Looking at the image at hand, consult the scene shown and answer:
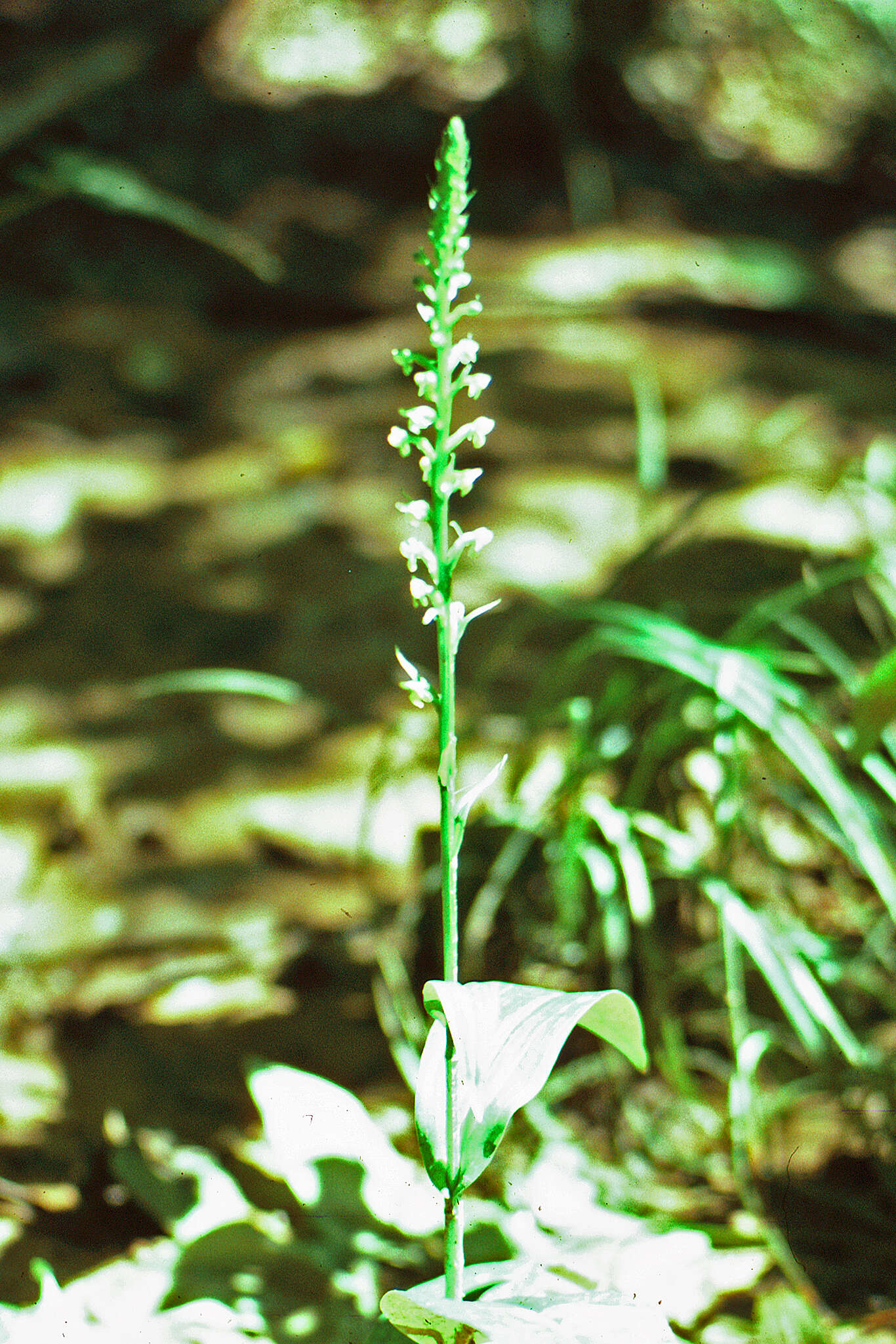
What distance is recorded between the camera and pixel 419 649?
1793 mm

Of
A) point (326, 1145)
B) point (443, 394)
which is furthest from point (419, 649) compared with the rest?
point (443, 394)

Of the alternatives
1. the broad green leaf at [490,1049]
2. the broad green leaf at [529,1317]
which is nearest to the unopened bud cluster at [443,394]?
the broad green leaf at [490,1049]

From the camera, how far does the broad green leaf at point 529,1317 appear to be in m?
0.66

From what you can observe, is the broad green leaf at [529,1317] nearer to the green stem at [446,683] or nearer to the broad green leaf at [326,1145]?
the green stem at [446,683]

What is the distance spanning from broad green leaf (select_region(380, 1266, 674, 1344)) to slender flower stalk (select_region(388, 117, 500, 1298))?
0.03 metres

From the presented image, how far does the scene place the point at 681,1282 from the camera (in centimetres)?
91

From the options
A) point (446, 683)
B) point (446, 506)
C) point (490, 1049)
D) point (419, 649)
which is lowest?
point (490, 1049)

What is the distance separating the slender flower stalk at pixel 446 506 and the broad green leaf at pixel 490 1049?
0.03 ft

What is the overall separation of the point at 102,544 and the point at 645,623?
4.09 feet

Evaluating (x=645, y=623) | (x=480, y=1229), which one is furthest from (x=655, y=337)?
(x=480, y=1229)

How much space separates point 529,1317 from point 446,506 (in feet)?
1.75

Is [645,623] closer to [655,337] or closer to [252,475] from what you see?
[252,475]

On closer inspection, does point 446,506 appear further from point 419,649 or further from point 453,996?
point 419,649

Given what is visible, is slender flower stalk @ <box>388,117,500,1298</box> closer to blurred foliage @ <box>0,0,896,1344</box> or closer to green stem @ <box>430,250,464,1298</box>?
green stem @ <box>430,250,464,1298</box>
